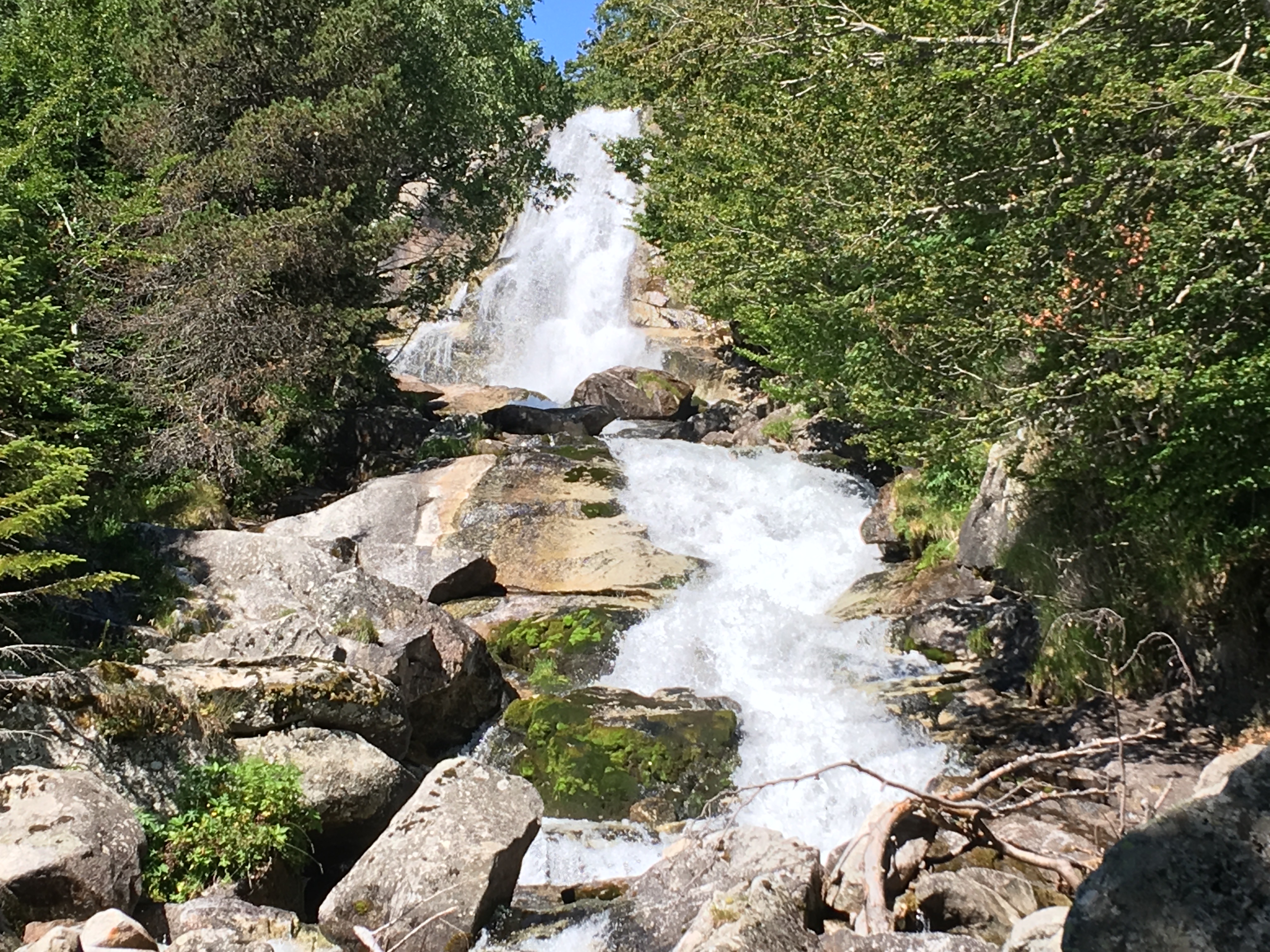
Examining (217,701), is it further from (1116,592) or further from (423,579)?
(1116,592)

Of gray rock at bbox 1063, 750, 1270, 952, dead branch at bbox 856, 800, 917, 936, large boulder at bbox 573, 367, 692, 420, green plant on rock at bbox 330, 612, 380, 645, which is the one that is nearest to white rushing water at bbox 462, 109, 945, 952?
dead branch at bbox 856, 800, 917, 936

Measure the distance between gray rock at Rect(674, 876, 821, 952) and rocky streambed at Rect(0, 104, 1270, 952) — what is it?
0.07 ft

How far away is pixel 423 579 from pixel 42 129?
8527 millimetres

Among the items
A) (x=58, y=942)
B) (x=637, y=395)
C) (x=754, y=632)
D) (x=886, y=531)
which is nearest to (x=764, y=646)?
(x=754, y=632)

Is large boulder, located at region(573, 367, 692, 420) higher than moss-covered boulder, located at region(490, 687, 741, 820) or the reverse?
higher

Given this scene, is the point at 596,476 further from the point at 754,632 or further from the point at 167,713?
the point at 167,713

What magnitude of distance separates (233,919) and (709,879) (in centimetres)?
317

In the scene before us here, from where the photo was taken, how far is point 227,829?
23.1ft

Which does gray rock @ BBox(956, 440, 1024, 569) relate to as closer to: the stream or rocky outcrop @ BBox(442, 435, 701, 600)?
the stream

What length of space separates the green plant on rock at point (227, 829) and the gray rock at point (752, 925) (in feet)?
11.4

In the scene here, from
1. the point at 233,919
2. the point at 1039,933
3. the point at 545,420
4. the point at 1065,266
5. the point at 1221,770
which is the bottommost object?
the point at 233,919

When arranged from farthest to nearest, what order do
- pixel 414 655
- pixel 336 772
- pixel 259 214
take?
pixel 259 214, pixel 414 655, pixel 336 772

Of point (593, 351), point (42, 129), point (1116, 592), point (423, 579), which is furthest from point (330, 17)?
point (1116, 592)

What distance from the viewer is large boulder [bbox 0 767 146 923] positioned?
5617 mm
